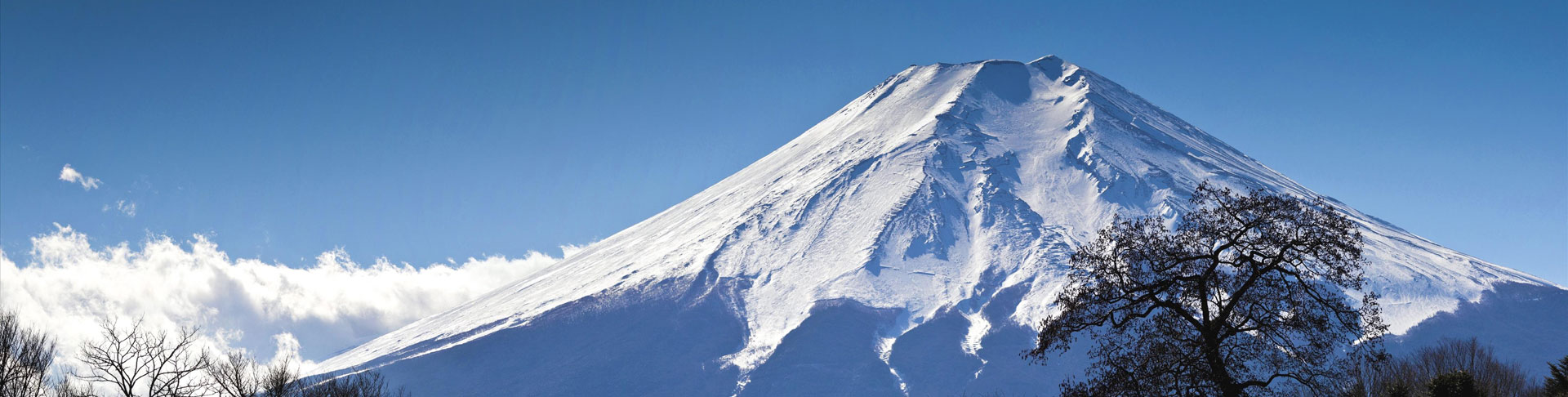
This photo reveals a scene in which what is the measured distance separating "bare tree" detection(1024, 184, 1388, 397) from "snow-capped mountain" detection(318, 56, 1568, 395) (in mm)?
137408

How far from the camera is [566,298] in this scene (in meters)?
169

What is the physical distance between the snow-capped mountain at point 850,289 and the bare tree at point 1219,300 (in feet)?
451

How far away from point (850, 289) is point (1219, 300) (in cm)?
14937

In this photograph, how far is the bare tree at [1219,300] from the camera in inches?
413

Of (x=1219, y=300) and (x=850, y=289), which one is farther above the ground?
(x=850, y=289)

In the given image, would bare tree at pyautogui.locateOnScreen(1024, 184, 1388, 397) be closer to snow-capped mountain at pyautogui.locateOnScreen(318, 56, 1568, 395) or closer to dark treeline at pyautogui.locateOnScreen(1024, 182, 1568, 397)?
dark treeline at pyautogui.locateOnScreen(1024, 182, 1568, 397)

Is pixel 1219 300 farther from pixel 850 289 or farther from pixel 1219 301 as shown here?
pixel 850 289

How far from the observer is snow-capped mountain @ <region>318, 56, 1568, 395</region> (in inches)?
5999

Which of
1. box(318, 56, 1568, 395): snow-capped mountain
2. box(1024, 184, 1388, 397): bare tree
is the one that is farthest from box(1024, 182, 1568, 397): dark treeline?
Answer: box(318, 56, 1568, 395): snow-capped mountain

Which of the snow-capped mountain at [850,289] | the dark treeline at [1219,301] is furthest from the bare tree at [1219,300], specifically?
the snow-capped mountain at [850,289]

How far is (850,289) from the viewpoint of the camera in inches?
6280

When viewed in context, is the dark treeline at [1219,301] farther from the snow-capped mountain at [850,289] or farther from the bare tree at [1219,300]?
the snow-capped mountain at [850,289]

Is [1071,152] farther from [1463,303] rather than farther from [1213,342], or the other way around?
[1213,342]

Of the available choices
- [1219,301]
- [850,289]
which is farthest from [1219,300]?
[850,289]
